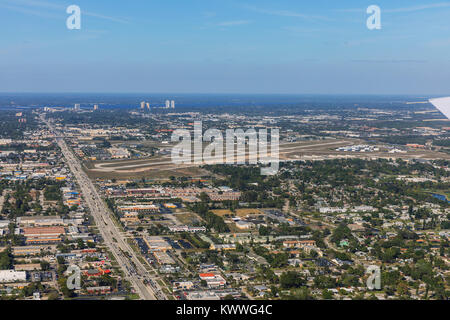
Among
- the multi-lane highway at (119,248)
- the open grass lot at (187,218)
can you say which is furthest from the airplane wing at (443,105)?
the open grass lot at (187,218)

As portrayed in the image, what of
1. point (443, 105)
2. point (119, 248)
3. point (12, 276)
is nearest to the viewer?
point (443, 105)

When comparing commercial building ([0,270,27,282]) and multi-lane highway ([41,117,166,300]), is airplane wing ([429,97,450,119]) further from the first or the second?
commercial building ([0,270,27,282])

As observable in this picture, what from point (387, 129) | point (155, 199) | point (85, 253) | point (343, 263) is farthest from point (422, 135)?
point (85, 253)

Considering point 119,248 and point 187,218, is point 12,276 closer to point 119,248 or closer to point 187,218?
point 119,248

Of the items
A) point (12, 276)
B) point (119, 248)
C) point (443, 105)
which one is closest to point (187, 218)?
point (119, 248)

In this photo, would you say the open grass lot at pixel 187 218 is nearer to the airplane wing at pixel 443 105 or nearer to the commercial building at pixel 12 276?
the commercial building at pixel 12 276

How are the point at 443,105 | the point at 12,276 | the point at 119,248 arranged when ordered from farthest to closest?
the point at 119,248 < the point at 12,276 < the point at 443,105

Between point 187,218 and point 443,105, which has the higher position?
point 443,105

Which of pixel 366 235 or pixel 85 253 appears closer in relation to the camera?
pixel 85 253
